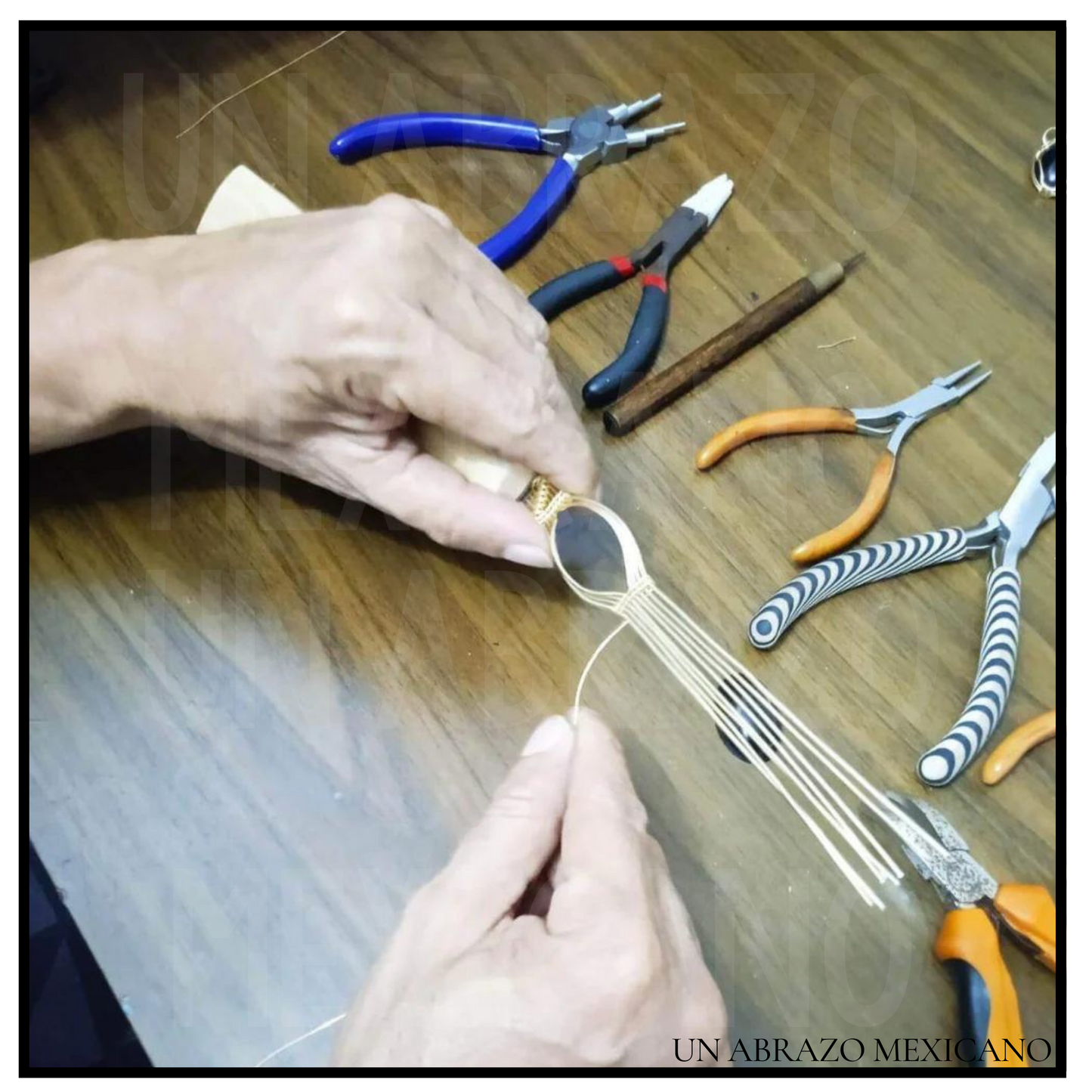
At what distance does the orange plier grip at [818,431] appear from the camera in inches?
30.8

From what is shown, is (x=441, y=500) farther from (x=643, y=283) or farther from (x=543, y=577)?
(x=643, y=283)

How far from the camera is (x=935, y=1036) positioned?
25.8 inches

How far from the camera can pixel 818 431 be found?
84 cm

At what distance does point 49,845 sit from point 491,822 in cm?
38

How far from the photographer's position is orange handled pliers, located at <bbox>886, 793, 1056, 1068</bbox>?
2.06 feet

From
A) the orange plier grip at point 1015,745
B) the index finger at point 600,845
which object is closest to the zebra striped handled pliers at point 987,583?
the orange plier grip at point 1015,745

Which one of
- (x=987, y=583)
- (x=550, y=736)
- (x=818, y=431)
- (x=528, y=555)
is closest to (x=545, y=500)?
(x=528, y=555)

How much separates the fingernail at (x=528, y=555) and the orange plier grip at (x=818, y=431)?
19cm

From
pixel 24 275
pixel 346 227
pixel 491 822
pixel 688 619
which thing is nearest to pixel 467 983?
pixel 491 822

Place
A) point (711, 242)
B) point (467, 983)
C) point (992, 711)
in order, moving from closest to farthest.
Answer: point (467, 983) < point (992, 711) < point (711, 242)

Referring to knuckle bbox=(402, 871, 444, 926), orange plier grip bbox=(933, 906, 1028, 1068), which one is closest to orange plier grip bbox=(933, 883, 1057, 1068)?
orange plier grip bbox=(933, 906, 1028, 1068)

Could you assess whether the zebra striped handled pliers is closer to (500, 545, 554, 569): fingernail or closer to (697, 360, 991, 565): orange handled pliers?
(697, 360, 991, 565): orange handled pliers

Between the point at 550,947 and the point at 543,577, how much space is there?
12.6 inches

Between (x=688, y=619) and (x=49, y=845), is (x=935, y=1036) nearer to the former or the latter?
(x=688, y=619)
